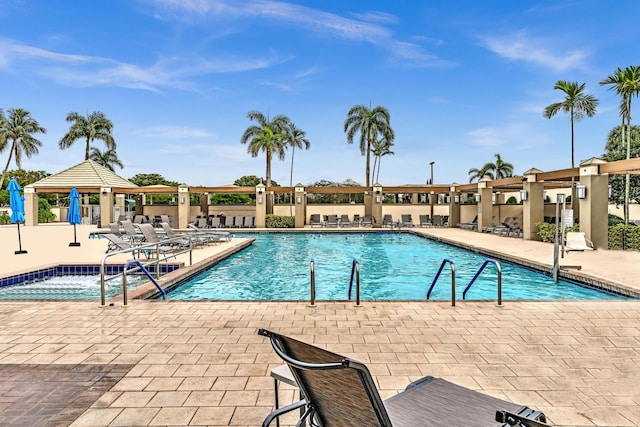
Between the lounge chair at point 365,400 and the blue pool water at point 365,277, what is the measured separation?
582 centimetres

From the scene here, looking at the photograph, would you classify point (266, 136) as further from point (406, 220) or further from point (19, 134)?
point (19, 134)

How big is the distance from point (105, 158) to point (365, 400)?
45.7 m

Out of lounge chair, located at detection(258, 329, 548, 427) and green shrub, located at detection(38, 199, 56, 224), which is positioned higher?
green shrub, located at detection(38, 199, 56, 224)

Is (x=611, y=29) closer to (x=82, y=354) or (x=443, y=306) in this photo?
(x=443, y=306)

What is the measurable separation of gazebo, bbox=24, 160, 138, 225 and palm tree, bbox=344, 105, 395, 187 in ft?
52.3

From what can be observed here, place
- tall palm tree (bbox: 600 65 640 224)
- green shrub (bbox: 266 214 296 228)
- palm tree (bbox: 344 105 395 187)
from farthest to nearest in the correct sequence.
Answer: palm tree (bbox: 344 105 395 187)
green shrub (bbox: 266 214 296 228)
tall palm tree (bbox: 600 65 640 224)

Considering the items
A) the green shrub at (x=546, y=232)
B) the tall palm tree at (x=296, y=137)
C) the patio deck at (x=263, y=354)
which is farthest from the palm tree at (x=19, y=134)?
the green shrub at (x=546, y=232)

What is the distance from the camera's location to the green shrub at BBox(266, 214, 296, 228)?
23.6 meters

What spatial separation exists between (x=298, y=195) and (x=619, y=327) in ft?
64.4

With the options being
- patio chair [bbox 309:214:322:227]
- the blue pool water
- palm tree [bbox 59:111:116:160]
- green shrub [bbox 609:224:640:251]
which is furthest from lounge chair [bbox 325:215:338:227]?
palm tree [bbox 59:111:116:160]

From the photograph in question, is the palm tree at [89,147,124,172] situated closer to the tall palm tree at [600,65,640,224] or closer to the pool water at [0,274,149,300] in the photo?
the pool water at [0,274,149,300]

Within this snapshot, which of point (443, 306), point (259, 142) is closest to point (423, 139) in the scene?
point (259, 142)

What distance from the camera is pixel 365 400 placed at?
1.41 metres

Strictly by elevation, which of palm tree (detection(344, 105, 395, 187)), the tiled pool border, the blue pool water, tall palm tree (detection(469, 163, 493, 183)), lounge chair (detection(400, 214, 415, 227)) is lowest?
the blue pool water
